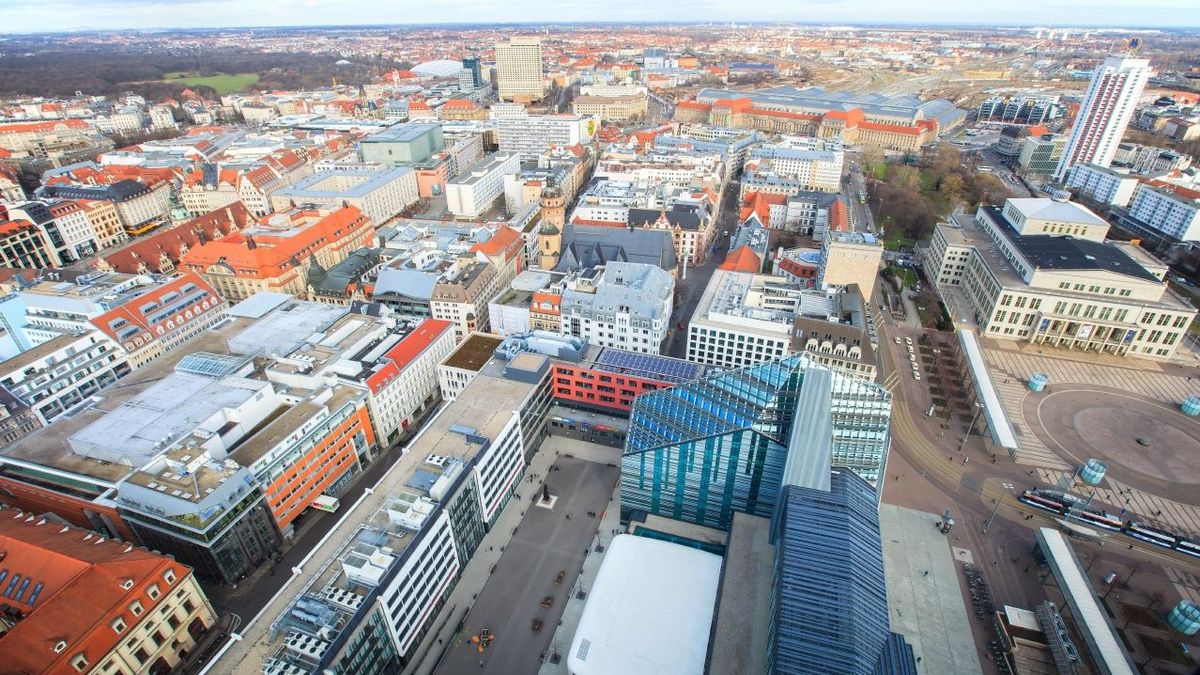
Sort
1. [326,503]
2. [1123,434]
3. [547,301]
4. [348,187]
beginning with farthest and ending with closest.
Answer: [348,187], [547,301], [1123,434], [326,503]

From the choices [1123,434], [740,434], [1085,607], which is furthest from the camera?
[1123,434]

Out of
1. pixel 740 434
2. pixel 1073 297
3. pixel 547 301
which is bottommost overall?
pixel 1073 297

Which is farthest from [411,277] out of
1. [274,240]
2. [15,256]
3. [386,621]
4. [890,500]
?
[15,256]

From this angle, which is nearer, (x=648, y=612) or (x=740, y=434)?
(x=648, y=612)

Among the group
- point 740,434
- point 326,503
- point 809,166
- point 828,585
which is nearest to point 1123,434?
point 740,434

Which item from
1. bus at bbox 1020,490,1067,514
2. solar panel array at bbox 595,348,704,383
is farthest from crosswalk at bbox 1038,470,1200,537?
solar panel array at bbox 595,348,704,383

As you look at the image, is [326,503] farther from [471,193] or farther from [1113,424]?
[471,193]

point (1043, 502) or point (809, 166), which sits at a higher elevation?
point (809, 166)
